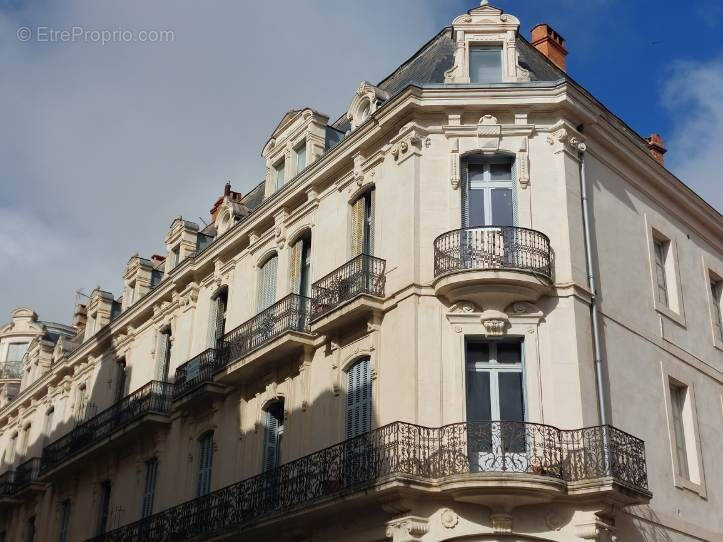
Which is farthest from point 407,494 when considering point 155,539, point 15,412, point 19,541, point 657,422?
point 15,412

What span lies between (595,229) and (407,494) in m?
6.64

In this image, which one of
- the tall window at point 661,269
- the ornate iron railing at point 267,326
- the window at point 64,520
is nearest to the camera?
the ornate iron railing at point 267,326

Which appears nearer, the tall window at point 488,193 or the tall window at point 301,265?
the tall window at point 488,193

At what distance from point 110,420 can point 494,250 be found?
1373 cm

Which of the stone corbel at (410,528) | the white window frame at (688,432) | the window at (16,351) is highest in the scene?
the window at (16,351)

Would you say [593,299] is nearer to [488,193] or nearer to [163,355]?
[488,193]

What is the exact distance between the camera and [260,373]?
70.9 ft

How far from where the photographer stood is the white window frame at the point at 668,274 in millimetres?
20344

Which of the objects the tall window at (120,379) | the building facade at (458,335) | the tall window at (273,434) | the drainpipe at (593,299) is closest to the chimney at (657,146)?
the building facade at (458,335)

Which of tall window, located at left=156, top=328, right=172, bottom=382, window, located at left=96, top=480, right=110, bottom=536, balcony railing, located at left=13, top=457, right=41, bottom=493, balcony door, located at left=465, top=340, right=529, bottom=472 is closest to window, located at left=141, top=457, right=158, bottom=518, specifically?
window, located at left=96, top=480, right=110, bottom=536

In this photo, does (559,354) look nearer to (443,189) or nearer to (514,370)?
(514,370)

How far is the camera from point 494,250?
17516 mm

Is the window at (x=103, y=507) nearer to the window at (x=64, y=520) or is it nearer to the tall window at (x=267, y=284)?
the window at (x=64, y=520)

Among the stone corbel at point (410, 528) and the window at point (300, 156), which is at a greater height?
the window at point (300, 156)
